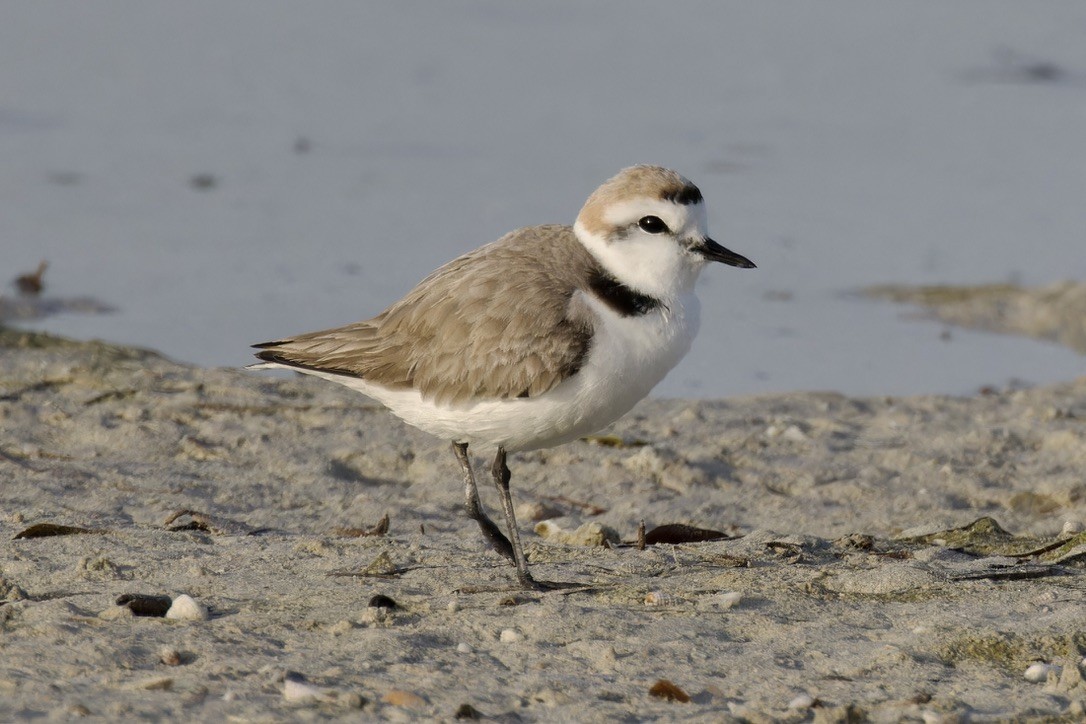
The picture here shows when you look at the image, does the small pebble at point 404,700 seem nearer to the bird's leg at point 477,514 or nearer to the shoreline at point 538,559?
the shoreline at point 538,559

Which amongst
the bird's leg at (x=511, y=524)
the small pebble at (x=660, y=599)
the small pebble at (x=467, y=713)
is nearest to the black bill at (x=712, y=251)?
the bird's leg at (x=511, y=524)

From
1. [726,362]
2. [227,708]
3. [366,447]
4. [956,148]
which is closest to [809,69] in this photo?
[956,148]

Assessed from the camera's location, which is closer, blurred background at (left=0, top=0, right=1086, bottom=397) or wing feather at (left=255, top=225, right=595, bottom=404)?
wing feather at (left=255, top=225, right=595, bottom=404)

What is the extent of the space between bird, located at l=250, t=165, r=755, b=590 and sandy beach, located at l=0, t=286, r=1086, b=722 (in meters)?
0.54

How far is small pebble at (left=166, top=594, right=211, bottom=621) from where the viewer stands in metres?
4.88

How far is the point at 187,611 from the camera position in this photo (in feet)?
16.1

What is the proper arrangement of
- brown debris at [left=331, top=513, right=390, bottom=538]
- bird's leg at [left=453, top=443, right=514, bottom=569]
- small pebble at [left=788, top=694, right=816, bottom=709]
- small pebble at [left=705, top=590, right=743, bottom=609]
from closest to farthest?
1. small pebble at [left=788, top=694, right=816, bottom=709]
2. small pebble at [left=705, top=590, right=743, bottom=609]
3. bird's leg at [left=453, top=443, right=514, bottom=569]
4. brown debris at [left=331, top=513, right=390, bottom=538]

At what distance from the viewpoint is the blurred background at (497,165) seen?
417 inches

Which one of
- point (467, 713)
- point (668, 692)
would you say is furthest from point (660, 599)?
point (467, 713)

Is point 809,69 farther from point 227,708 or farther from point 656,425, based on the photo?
point 227,708

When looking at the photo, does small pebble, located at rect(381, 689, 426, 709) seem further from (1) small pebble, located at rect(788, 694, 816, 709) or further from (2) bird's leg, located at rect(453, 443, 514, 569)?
(2) bird's leg, located at rect(453, 443, 514, 569)

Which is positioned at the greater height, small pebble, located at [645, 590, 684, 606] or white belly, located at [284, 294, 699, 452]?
white belly, located at [284, 294, 699, 452]

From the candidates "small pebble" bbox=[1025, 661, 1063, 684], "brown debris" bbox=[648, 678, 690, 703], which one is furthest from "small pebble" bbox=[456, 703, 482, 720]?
"small pebble" bbox=[1025, 661, 1063, 684]

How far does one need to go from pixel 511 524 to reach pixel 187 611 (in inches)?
50.3
